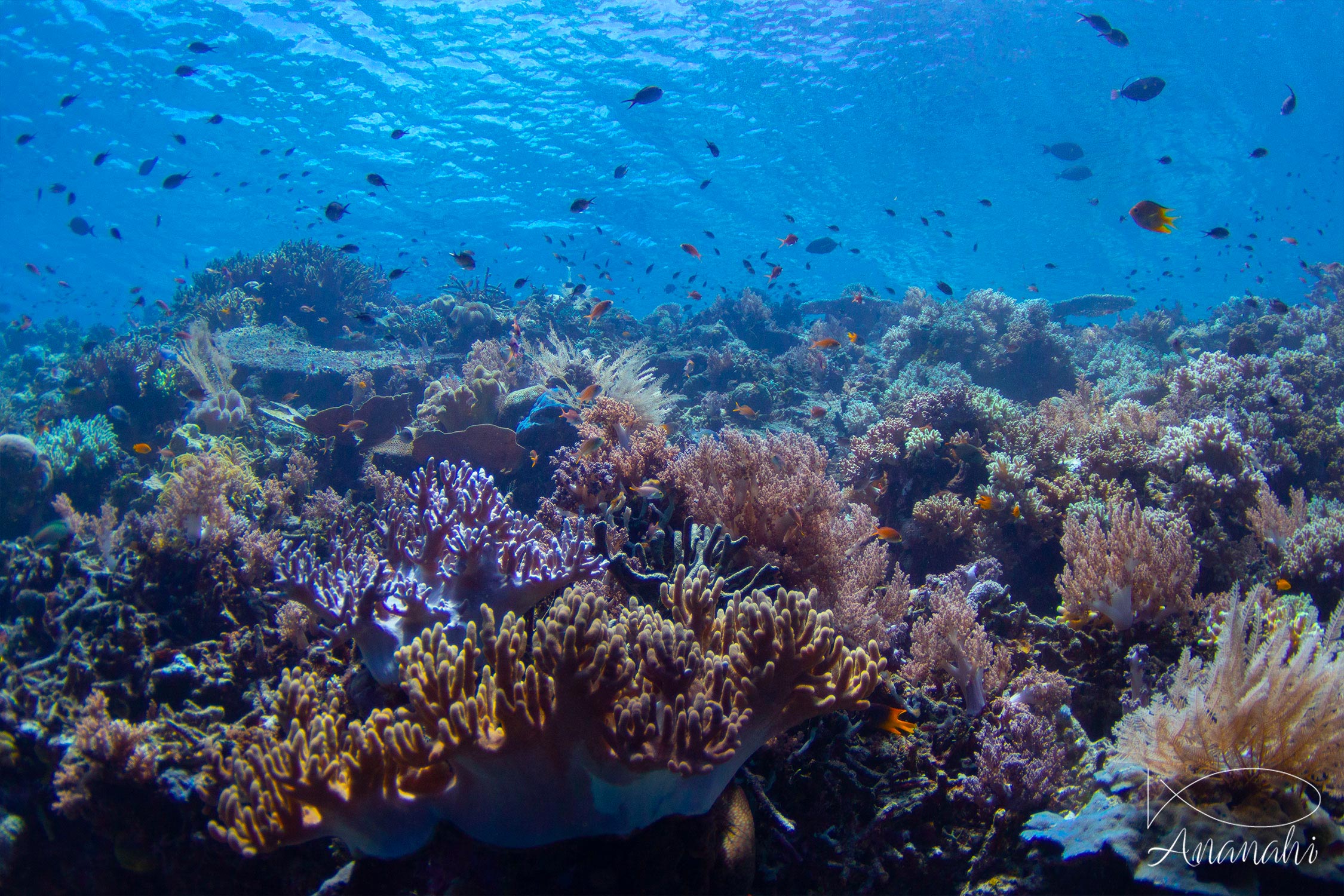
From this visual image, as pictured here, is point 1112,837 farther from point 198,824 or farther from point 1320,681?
point 198,824

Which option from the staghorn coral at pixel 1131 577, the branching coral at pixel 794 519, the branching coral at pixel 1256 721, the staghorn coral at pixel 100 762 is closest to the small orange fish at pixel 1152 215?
the staghorn coral at pixel 1131 577

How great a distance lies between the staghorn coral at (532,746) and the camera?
195 cm

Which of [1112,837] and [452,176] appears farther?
[452,176]

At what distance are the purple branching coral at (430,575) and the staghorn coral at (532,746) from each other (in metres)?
0.62

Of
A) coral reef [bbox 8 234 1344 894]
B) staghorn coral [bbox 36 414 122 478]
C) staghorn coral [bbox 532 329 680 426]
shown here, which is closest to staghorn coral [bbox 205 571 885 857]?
coral reef [bbox 8 234 1344 894]

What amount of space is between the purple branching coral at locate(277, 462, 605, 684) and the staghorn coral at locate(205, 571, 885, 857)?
62 cm

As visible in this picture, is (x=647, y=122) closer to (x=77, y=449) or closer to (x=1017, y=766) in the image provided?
(x=77, y=449)

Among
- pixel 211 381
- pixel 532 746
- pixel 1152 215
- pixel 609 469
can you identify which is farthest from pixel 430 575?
pixel 211 381

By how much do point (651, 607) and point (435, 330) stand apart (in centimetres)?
1433

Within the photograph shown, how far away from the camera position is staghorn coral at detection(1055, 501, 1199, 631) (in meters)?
3.64

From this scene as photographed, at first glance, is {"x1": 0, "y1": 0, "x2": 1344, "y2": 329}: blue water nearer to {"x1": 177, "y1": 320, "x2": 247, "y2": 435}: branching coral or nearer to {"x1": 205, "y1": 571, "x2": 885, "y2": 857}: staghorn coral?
{"x1": 177, "y1": 320, "x2": 247, "y2": 435}: branching coral

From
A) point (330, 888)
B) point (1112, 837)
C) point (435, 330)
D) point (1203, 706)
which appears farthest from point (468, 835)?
point (435, 330)

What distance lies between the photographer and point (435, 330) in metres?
15.1

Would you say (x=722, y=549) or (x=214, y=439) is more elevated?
(x=722, y=549)
